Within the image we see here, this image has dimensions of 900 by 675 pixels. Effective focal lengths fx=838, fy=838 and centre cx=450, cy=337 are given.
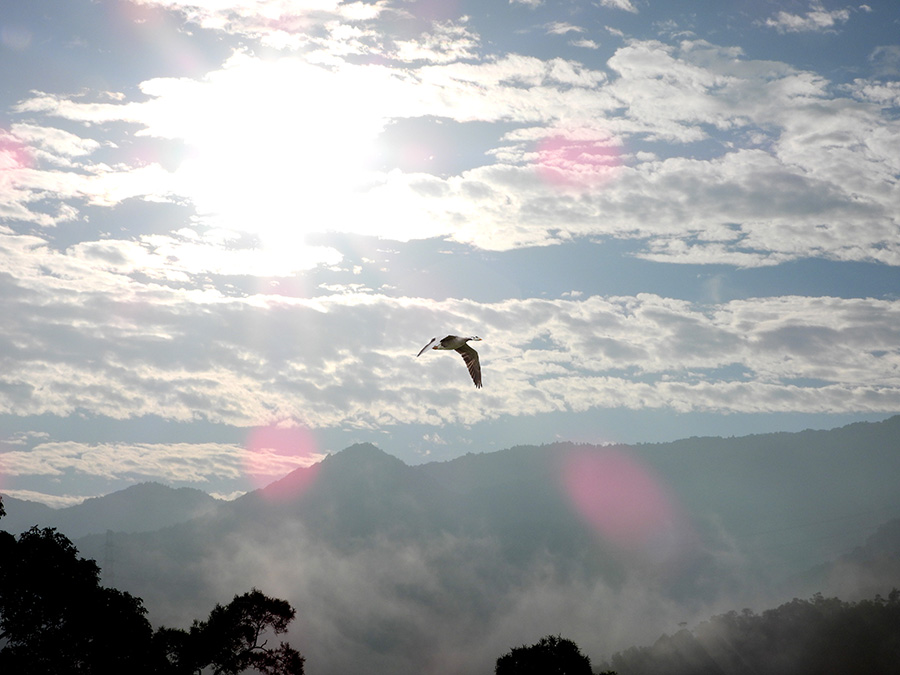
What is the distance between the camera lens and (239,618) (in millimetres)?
50969

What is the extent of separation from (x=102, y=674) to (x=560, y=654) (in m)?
34.2

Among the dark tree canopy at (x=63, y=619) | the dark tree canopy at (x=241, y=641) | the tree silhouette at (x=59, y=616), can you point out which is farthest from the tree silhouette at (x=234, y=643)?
the tree silhouette at (x=59, y=616)

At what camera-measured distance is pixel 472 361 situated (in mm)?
37969

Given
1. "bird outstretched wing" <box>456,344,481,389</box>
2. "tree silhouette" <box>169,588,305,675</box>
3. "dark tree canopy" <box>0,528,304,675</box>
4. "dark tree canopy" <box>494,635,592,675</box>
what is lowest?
"dark tree canopy" <box>494,635,592,675</box>

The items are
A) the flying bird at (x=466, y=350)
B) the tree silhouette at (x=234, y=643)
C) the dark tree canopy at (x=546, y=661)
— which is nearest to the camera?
the flying bird at (x=466, y=350)

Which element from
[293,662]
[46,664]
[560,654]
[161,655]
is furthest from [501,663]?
[46,664]

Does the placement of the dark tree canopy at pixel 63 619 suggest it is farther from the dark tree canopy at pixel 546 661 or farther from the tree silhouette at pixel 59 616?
the dark tree canopy at pixel 546 661

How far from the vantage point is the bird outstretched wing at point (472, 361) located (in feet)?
123

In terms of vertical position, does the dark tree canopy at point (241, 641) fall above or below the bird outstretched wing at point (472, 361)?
below

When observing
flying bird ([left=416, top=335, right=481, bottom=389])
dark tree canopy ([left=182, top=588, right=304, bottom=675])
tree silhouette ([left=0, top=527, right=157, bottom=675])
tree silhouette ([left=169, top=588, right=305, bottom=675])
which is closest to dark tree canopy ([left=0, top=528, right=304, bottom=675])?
tree silhouette ([left=0, top=527, right=157, bottom=675])

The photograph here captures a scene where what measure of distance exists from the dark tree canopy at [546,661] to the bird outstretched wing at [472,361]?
33.3 meters

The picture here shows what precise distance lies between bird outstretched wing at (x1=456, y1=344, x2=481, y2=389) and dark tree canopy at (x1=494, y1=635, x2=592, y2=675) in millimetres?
33281

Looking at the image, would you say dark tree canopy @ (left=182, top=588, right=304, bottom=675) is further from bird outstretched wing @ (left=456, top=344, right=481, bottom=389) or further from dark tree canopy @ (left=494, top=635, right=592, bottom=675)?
bird outstretched wing @ (left=456, top=344, right=481, bottom=389)

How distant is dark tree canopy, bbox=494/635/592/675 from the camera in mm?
63094
